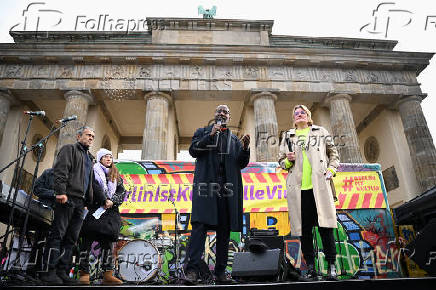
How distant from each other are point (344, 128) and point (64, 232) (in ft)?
46.3

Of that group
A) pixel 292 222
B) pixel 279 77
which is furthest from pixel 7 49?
pixel 292 222

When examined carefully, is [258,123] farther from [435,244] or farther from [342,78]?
[435,244]

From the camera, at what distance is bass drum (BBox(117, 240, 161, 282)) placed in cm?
566

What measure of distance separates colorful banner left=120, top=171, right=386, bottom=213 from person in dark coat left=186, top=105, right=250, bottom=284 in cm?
358

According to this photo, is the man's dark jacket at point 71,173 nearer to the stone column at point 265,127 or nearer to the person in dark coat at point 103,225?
the person in dark coat at point 103,225

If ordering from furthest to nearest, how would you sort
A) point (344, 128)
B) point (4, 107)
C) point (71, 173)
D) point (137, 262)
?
point (4, 107) < point (344, 128) < point (137, 262) < point (71, 173)

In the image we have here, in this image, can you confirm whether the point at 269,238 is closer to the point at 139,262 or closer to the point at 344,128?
the point at 139,262

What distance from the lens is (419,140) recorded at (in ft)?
49.0

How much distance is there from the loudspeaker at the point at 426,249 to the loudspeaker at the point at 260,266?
4.97 feet

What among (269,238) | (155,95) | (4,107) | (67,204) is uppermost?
(155,95)

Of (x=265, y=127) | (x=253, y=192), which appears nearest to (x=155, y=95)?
(x=265, y=127)

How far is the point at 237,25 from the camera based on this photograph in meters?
18.1

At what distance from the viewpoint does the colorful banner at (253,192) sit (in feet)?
22.7

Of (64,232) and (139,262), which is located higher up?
(64,232)
